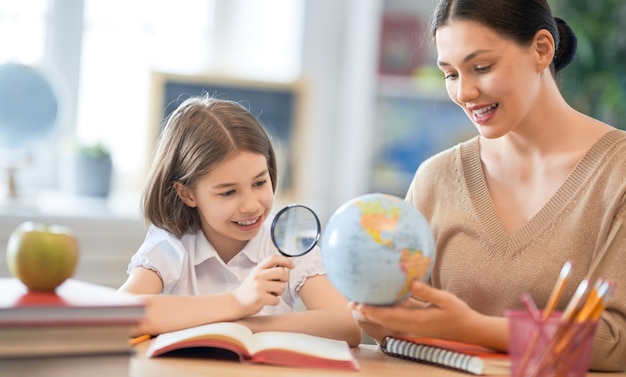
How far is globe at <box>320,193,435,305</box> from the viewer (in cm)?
148

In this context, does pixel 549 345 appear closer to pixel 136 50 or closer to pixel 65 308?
pixel 65 308

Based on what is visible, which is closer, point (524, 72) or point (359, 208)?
point (359, 208)

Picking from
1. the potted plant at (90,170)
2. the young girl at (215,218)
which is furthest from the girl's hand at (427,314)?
the potted plant at (90,170)

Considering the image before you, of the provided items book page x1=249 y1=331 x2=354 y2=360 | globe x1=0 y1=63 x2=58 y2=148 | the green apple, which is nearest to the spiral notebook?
book page x1=249 y1=331 x2=354 y2=360

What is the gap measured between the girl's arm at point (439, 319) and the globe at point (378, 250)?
2 centimetres

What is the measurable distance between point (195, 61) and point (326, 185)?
93 cm

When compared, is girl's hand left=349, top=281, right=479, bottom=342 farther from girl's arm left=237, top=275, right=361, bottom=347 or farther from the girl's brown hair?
the girl's brown hair

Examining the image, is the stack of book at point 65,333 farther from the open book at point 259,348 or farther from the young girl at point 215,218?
the young girl at point 215,218

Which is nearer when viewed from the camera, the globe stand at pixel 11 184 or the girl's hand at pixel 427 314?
the girl's hand at pixel 427 314

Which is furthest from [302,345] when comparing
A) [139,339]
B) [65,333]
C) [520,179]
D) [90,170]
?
[90,170]

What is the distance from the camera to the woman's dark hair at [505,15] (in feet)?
6.39

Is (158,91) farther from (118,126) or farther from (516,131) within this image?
(516,131)

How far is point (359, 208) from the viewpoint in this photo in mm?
1525

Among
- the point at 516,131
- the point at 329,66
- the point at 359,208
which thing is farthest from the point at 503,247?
the point at 329,66
